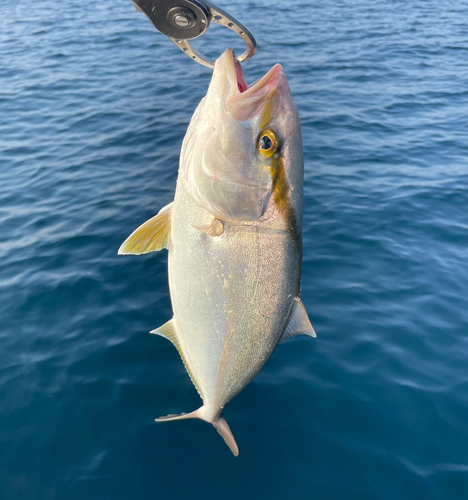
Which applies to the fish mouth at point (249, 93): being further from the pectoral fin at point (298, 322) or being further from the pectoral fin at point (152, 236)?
the pectoral fin at point (298, 322)

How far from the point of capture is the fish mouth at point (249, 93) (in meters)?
2.13

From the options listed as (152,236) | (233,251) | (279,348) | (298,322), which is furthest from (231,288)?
(279,348)

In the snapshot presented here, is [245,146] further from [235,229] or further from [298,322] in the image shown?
[298,322]

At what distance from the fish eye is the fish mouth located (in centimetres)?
12

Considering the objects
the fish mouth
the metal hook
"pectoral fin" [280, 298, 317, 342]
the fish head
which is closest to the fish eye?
the fish head

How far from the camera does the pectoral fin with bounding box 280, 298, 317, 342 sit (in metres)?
2.45

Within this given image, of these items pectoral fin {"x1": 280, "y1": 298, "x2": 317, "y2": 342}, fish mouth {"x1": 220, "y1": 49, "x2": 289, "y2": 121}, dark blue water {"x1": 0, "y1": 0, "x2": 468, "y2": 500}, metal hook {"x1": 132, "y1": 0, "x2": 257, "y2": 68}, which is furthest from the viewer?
dark blue water {"x1": 0, "y1": 0, "x2": 468, "y2": 500}

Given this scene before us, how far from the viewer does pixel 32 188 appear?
7.38m

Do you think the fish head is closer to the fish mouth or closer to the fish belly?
the fish mouth

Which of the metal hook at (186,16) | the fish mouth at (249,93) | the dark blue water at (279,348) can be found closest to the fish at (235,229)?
the fish mouth at (249,93)

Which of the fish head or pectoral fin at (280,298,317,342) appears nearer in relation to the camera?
the fish head

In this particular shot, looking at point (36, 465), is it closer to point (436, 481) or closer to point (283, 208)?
point (283, 208)

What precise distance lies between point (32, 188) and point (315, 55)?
9.88 metres

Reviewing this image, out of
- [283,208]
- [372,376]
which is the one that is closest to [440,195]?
[372,376]
